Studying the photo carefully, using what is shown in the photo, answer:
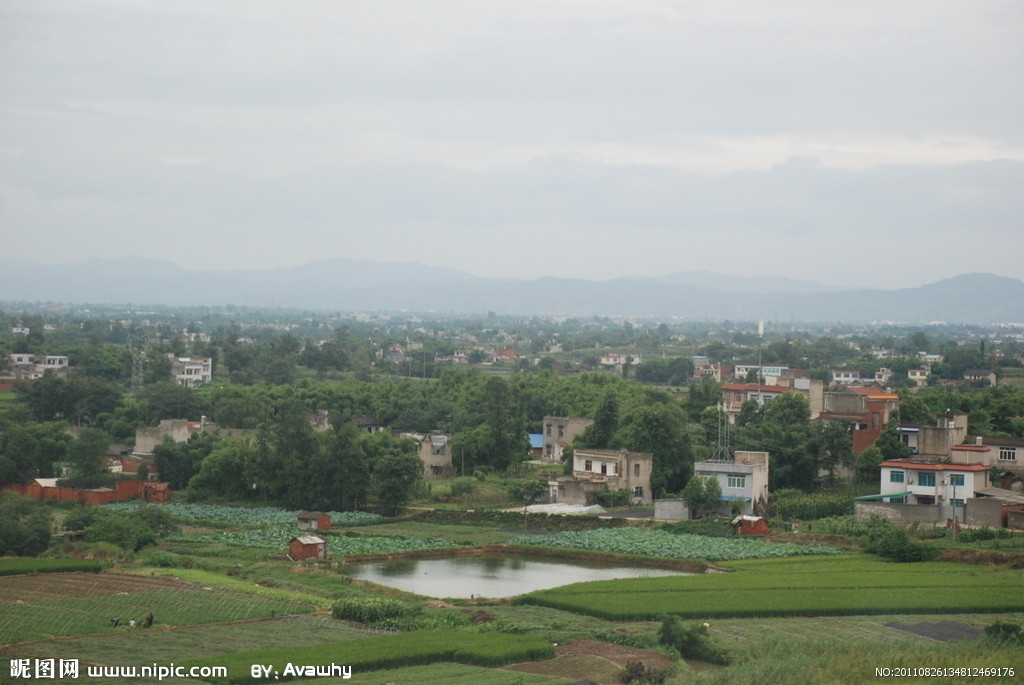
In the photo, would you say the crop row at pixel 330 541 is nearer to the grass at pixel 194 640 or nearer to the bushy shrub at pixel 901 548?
the grass at pixel 194 640

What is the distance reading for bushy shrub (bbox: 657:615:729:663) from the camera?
54.5 ft

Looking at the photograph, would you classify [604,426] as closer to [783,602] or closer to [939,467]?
[939,467]

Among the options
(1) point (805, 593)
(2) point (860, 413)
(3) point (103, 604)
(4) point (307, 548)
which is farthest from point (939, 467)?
(3) point (103, 604)

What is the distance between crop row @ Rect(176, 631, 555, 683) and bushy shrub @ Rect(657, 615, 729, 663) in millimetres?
1711

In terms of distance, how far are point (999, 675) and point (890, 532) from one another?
34.7ft

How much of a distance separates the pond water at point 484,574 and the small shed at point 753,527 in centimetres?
391

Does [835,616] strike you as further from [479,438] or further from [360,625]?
[479,438]

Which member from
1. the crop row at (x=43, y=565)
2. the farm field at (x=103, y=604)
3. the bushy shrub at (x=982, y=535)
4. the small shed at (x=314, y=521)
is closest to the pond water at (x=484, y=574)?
the farm field at (x=103, y=604)

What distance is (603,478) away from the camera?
111ft

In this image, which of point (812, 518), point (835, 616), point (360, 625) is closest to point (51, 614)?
point (360, 625)

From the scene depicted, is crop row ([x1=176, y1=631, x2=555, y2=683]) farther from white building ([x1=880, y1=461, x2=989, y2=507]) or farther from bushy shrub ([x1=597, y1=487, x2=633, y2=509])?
bushy shrub ([x1=597, y1=487, x2=633, y2=509])

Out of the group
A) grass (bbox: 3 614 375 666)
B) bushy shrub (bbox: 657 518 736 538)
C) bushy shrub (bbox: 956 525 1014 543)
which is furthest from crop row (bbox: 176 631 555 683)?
bushy shrub (bbox: 956 525 1014 543)

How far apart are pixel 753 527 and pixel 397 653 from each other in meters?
13.9

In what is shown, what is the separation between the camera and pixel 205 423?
139 feet
